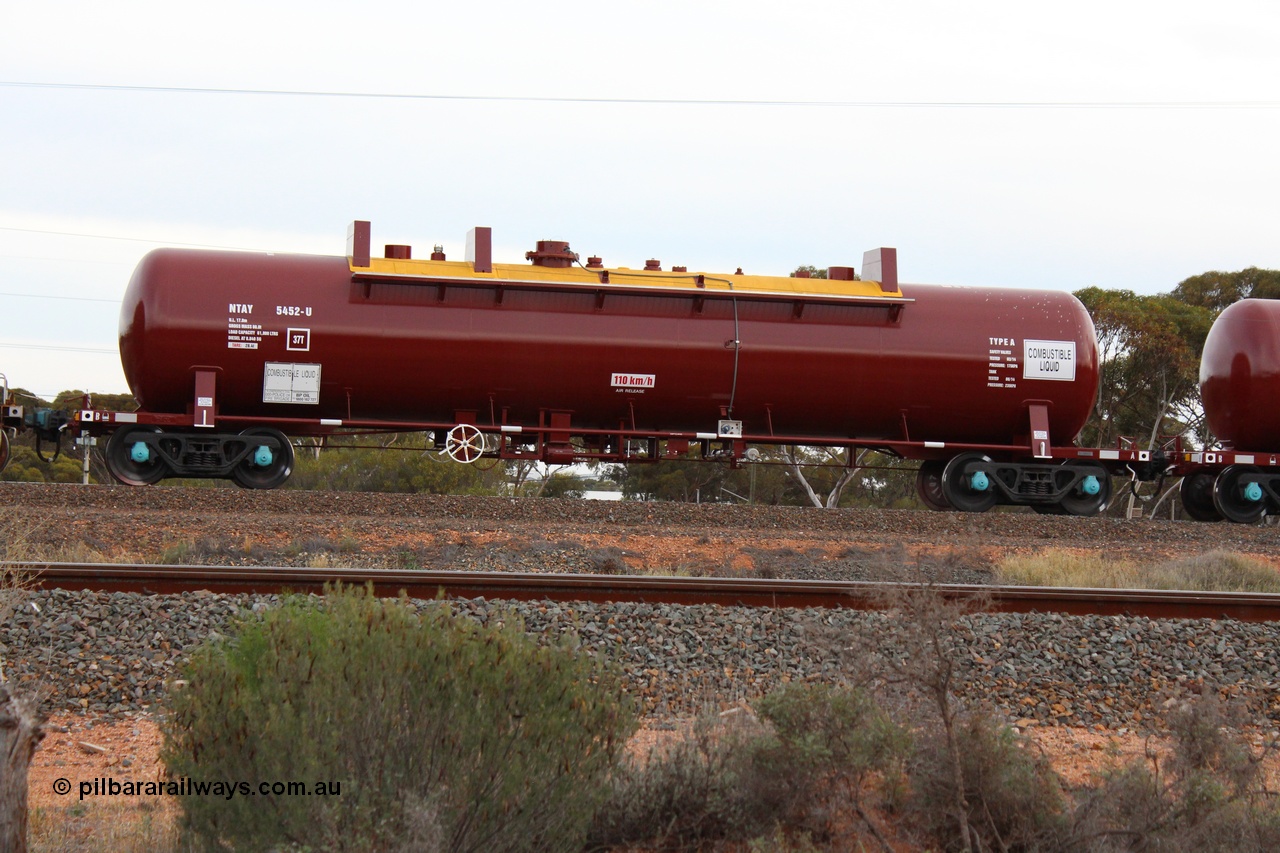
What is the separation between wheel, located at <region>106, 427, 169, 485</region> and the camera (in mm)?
16469

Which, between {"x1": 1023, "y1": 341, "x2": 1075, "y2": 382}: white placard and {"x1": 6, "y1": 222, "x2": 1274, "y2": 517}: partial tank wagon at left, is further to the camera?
{"x1": 1023, "y1": 341, "x2": 1075, "y2": 382}: white placard

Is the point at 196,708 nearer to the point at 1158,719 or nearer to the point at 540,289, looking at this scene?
the point at 1158,719

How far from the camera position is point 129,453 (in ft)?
54.3

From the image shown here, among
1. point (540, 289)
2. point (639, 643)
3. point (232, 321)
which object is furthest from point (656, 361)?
point (639, 643)

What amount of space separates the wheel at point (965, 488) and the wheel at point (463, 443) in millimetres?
7178

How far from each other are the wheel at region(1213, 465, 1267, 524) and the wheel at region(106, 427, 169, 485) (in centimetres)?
1669

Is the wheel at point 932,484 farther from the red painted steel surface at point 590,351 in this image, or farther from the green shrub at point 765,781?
the green shrub at point 765,781

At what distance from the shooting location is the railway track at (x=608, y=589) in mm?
8984

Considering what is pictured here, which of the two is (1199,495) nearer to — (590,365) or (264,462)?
(590,365)

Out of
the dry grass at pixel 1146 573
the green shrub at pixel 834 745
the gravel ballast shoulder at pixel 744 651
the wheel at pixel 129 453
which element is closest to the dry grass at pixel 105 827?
the gravel ballast shoulder at pixel 744 651

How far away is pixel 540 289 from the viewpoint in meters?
17.1

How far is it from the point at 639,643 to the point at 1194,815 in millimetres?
3702

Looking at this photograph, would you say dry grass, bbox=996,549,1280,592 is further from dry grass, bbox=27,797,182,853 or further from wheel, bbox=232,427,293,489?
wheel, bbox=232,427,293,489

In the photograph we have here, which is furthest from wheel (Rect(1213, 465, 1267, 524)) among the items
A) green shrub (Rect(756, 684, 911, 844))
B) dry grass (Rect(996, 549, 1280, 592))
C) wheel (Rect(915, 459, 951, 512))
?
green shrub (Rect(756, 684, 911, 844))
